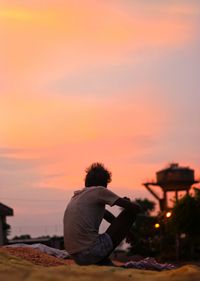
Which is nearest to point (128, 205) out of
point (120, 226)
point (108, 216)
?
point (120, 226)

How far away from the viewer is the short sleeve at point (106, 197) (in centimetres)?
558

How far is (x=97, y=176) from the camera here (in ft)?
19.4

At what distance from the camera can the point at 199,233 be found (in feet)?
112

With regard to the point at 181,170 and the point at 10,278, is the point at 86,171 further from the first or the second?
the point at 181,170

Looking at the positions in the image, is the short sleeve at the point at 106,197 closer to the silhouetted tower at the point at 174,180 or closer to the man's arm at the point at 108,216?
the man's arm at the point at 108,216

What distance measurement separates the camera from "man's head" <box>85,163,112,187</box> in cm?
593

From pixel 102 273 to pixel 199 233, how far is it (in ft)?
103

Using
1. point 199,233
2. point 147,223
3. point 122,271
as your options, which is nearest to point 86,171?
point 122,271

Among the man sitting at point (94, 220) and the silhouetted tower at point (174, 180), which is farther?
the silhouetted tower at point (174, 180)

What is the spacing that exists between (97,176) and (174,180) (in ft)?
143

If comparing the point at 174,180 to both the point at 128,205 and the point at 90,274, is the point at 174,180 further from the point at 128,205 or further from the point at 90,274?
the point at 90,274

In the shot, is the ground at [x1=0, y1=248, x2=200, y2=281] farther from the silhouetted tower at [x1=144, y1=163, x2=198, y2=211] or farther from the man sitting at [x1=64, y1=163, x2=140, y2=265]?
the silhouetted tower at [x1=144, y1=163, x2=198, y2=211]

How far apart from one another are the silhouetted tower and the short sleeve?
43.1 meters

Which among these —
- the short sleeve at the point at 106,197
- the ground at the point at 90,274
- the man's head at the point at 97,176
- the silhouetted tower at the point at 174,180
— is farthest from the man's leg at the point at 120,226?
the silhouetted tower at the point at 174,180
